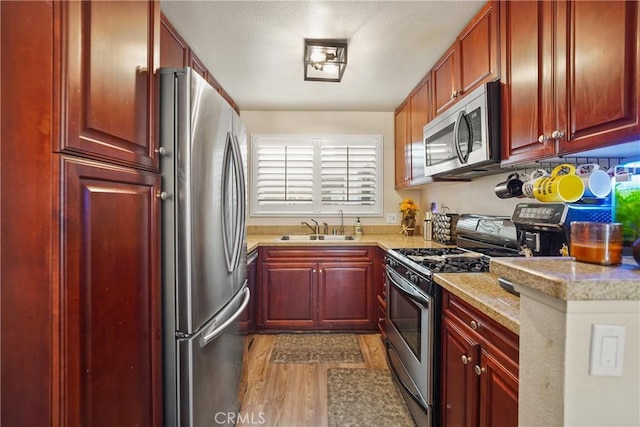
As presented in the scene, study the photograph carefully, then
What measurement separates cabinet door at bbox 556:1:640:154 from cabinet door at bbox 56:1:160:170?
149cm

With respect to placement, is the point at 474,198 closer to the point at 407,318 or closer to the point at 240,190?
the point at 407,318

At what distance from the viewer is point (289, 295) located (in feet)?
9.10

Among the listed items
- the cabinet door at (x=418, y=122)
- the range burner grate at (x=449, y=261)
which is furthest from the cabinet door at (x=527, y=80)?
the cabinet door at (x=418, y=122)

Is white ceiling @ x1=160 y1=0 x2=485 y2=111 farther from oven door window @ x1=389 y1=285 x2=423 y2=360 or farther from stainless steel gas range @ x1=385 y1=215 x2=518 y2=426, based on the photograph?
oven door window @ x1=389 y1=285 x2=423 y2=360

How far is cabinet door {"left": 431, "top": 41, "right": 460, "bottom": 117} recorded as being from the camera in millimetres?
1840

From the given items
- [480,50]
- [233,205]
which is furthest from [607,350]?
[480,50]

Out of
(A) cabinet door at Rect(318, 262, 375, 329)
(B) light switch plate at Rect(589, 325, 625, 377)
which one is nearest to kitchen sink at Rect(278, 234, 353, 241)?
(A) cabinet door at Rect(318, 262, 375, 329)

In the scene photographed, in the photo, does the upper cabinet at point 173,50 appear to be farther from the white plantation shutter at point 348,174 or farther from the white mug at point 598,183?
the white mug at point 598,183

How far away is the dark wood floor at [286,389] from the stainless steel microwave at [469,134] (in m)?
1.60

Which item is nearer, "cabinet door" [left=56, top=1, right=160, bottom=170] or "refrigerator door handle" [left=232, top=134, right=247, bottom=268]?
"cabinet door" [left=56, top=1, right=160, bottom=170]

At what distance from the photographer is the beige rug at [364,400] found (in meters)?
1.70

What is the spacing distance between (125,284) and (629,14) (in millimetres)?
1699

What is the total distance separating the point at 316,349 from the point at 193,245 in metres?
1.78

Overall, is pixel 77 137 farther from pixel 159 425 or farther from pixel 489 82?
pixel 489 82
